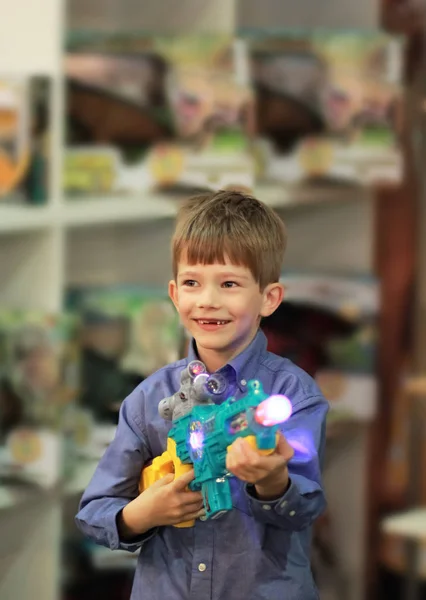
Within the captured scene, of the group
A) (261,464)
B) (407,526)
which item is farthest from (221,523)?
(407,526)

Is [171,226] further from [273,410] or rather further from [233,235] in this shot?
[273,410]

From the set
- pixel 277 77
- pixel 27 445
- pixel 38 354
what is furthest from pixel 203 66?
pixel 27 445

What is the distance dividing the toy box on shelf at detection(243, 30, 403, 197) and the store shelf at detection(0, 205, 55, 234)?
0.58m

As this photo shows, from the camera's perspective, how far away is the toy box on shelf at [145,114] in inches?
74.4

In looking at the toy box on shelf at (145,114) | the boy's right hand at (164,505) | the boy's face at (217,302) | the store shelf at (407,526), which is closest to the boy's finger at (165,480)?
the boy's right hand at (164,505)

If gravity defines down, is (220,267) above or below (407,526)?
above

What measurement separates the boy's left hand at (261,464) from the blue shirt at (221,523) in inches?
1.9

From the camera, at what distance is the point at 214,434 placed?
0.86 metres

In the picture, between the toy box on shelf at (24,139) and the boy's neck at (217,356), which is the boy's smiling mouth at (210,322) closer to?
the boy's neck at (217,356)

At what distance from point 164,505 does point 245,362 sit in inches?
4.9

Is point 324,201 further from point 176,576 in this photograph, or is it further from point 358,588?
point 176,576

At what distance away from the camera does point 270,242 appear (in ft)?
3.12

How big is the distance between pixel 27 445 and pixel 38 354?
13 cm

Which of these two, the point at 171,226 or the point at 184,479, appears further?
the point at 171,226
